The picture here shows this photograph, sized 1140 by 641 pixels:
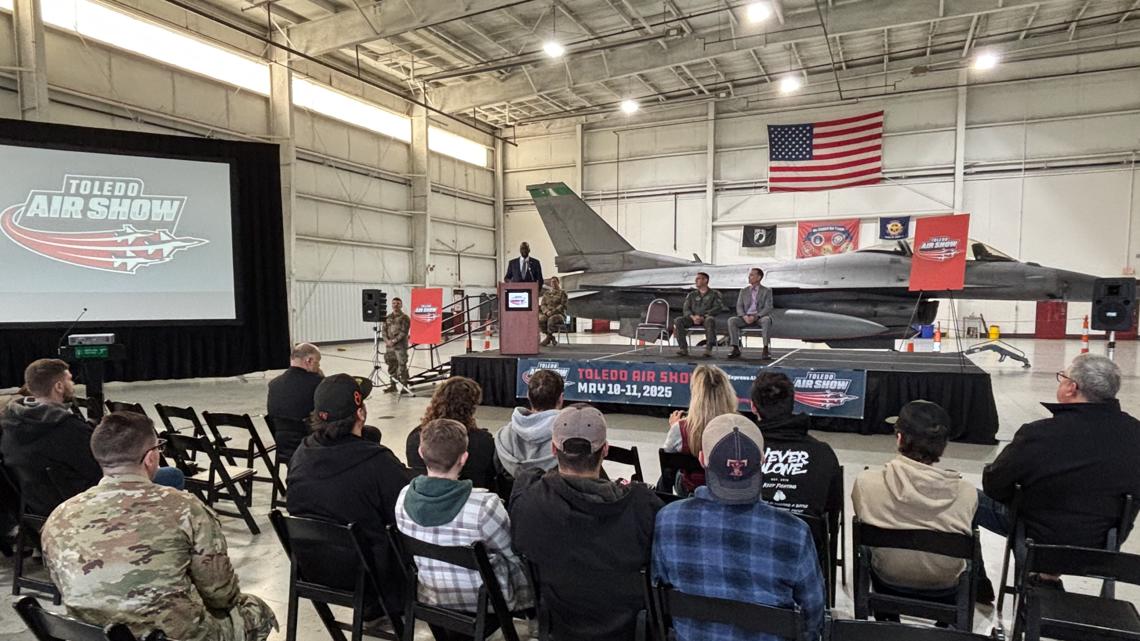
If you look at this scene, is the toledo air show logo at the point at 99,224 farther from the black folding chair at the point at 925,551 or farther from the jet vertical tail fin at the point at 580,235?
the black folding chair at the point at 925,551

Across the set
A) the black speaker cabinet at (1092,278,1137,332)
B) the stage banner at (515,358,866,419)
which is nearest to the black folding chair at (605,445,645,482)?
the stage banner at (515,358,866,419)

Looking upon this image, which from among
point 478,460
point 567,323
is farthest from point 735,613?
point 567,323

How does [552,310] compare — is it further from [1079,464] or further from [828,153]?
[828,153]

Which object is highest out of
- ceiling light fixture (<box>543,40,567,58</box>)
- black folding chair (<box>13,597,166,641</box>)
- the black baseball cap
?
ceiling light fixture (<box>543,40,567,58</box>)

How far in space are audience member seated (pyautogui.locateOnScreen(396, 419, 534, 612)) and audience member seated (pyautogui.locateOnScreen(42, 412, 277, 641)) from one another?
24.3 inches

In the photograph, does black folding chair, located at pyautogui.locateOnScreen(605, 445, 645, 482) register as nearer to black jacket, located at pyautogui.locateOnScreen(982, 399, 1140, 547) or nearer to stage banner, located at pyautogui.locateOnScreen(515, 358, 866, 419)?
black jacket, located at pyautogui.locateOnScreen(982, 399, 1140, 547)

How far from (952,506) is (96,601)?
9.41 feet

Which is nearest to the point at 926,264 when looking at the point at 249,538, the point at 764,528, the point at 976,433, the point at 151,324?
the point at 976,433

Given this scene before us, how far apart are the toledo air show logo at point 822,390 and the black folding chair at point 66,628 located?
6446 mm

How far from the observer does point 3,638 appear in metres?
2.61

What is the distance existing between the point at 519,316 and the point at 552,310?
101 inches

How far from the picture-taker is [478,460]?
9.59 feet

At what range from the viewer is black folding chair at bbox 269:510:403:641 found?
7.17 feet

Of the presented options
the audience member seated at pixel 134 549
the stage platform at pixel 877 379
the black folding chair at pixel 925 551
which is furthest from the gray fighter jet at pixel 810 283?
the audience member seated at pixel 134 549
